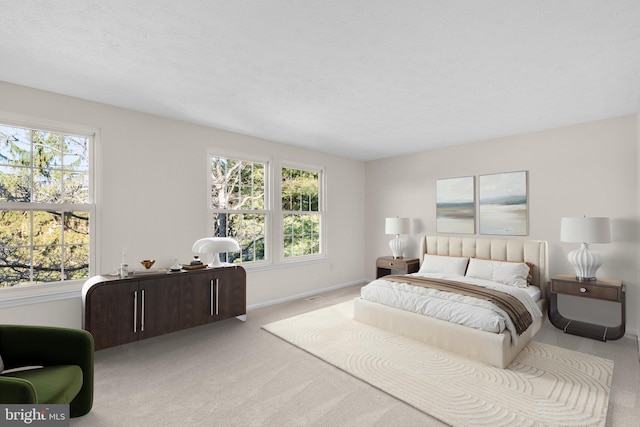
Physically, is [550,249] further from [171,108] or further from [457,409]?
[171,108]

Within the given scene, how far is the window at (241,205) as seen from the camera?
4387 mm

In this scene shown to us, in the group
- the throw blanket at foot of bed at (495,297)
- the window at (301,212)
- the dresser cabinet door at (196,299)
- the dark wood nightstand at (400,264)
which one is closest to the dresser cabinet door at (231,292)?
the dresser cabinet door at (196,299)

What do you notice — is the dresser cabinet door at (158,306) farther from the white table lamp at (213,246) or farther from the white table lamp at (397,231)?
the white table lamp at (397,231)

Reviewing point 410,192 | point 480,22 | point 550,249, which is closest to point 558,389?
point 550,249

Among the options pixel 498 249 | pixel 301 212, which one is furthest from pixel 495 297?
pixel 301 212

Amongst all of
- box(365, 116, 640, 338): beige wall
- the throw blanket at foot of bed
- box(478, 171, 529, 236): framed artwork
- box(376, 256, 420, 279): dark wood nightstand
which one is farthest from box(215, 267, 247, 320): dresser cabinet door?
box(478, 171, 529, 236): framed artwork

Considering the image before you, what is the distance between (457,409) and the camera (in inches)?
85.8

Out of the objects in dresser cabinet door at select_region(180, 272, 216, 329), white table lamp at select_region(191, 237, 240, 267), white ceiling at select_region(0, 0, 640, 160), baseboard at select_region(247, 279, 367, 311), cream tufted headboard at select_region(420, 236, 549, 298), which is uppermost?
white ceiling at select_region(0, 0, 640, 160)

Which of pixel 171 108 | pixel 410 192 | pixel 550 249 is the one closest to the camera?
pixel 171 108

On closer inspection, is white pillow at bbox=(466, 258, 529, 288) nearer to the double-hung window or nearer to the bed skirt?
the bed skirt

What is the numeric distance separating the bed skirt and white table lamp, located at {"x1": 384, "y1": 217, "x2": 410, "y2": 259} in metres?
1.83

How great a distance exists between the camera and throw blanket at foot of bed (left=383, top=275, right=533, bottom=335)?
3.02 meters

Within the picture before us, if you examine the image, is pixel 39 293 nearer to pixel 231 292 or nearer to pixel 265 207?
pixel 231 292

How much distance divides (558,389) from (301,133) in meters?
3.82
